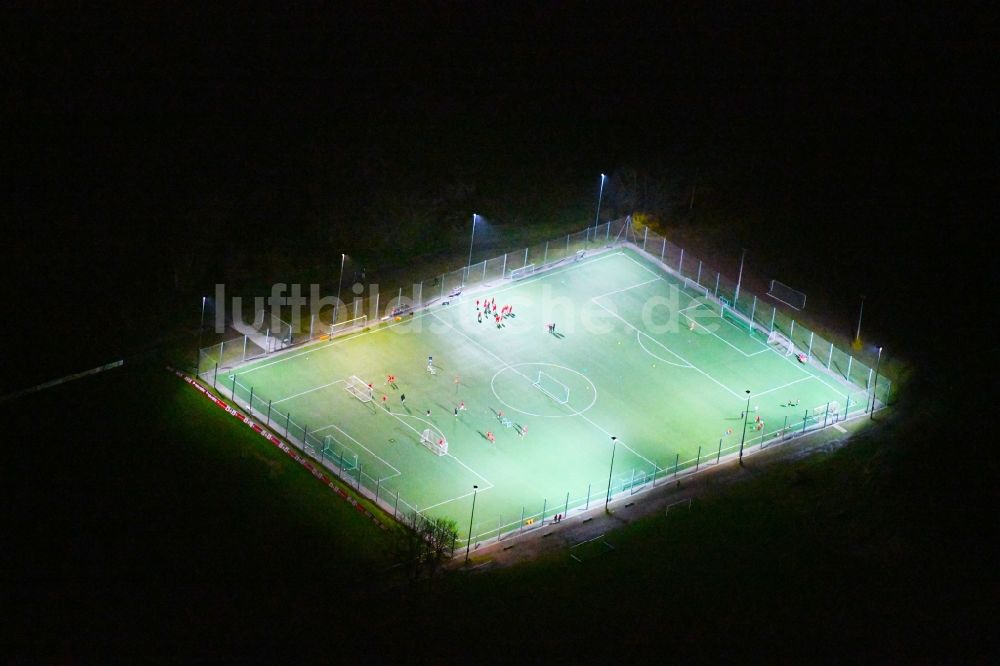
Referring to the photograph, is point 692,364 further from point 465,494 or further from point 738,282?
point 465,494

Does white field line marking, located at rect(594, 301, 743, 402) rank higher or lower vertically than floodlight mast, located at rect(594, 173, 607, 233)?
lower

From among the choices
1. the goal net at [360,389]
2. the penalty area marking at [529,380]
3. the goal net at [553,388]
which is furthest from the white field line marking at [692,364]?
the goal net at [360,389]

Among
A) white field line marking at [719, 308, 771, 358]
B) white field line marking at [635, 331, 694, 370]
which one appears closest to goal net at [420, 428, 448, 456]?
white field line marking at [635, 331, 694, 370]

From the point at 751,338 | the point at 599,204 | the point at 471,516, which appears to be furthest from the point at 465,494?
the point at 599,204

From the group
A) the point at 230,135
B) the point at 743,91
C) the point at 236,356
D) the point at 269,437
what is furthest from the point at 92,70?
the point at 743,91

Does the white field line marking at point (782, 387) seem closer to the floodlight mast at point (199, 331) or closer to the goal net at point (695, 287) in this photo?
the goal net at point (695, 287)

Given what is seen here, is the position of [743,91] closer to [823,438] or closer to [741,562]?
[823,438]

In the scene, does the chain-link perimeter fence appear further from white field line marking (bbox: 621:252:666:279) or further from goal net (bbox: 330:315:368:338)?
white field line marking (bbox: 621:252:666:279)
